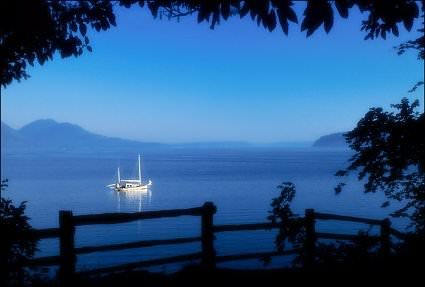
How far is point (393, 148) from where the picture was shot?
11.4 m

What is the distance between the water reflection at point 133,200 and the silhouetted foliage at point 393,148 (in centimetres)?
8528

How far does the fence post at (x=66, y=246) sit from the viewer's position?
277 inches

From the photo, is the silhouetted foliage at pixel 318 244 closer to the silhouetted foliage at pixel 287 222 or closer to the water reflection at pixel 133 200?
the silhouetted foliage at pixel 287 222

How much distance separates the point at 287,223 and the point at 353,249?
5.70 ft

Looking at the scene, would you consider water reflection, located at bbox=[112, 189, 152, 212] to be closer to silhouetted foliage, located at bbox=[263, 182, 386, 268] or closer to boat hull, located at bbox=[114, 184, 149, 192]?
boat hull, located at bbox=[114, 184, 149, 192]

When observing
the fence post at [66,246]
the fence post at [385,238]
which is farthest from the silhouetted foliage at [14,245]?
the fence post at [385,238]

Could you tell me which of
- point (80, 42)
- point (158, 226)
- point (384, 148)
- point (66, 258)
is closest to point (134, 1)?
point (80, 42)

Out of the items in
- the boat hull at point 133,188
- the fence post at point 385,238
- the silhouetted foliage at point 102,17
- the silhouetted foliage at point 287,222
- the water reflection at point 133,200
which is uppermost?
the silhouetted foliage at point 102,17

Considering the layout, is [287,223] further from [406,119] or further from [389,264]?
[406,119]

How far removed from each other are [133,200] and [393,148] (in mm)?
111781

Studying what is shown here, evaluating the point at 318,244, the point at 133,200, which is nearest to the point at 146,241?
the point at 318,244

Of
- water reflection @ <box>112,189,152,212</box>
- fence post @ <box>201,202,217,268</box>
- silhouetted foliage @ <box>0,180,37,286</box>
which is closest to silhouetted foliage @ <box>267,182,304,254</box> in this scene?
fence post @ <box>201,202,217,268</box>

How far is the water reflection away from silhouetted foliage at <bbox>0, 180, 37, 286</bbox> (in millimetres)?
89153

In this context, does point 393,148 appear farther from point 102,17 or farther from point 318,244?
point 102,17
